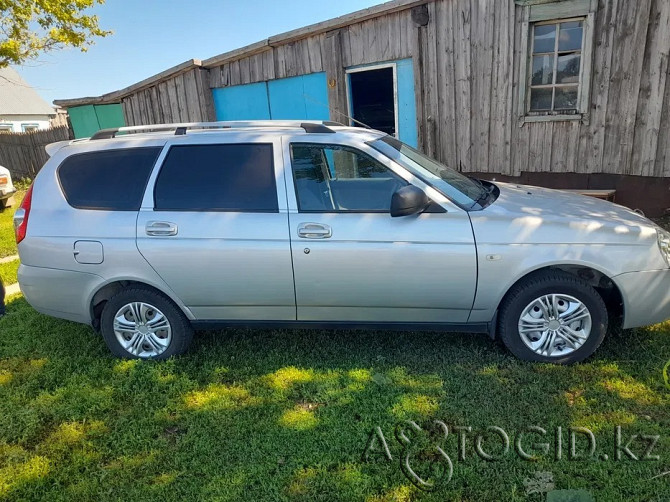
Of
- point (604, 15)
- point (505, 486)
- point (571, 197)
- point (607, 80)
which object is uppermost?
point (604, 15)

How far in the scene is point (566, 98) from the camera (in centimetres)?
650

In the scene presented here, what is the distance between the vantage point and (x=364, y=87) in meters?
8.45

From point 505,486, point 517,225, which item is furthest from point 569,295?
point 505,486

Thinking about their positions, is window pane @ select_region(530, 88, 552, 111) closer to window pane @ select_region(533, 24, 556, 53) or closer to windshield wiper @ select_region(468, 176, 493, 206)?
window pane @ select_region(533, 24, 556, 53)

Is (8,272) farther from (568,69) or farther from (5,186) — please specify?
(568,69)

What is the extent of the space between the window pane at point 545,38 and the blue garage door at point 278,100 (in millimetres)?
3606

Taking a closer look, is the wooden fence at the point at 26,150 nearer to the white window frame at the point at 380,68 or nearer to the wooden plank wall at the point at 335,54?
the wooden plank wall at the point at 335,54

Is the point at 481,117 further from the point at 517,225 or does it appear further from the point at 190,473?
the point at 190,473

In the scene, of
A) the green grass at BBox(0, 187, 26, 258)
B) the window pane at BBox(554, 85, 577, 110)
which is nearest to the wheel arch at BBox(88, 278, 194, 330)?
the green grass at BBox(0, 187, 26, 258)

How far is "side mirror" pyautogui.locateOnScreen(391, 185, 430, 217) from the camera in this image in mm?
3135

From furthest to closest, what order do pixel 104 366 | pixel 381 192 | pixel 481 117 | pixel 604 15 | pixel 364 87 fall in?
pixel 364 87 < pixel 481 117 < pixel 604 15 < pixel 104 366 < pixel 381 192

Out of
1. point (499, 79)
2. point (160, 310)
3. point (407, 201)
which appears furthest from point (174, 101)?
point (407, 201)

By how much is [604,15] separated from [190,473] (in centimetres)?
687

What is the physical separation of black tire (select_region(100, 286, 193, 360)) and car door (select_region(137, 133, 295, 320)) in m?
0.16
